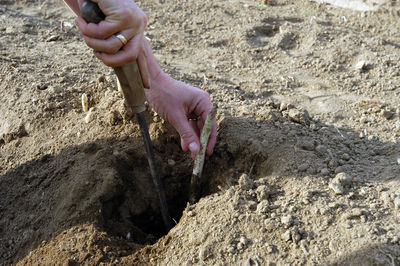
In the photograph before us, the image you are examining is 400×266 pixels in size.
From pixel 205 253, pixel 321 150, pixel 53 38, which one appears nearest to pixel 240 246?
pixel 205 253

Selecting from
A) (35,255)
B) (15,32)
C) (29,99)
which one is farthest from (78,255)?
(15,32)

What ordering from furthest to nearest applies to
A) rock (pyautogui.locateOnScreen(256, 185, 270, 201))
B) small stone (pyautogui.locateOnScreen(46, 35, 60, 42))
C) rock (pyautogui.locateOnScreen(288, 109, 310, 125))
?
small stone (pyautogui.locateOnScreen(46, 35, 60, 42)), rock (pyautogui.locateOnScreen(288, 109, 310, 125)), rock (pyautogui.locateOnScreen(256, 185, 270, 201))

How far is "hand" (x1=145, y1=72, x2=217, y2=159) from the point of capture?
256cm

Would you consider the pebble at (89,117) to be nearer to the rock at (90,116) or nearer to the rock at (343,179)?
the rock at (90,116)

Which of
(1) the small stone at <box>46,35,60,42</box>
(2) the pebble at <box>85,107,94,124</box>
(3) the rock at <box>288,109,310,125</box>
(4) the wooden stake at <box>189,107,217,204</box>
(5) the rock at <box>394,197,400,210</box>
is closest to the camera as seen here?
(5) the rock at <box>394,197,400,210</box>

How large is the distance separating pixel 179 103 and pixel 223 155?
1.43 feet

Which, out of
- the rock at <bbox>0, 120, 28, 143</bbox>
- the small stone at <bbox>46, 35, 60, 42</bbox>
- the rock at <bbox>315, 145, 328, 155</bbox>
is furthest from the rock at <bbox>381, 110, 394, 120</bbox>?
the small stone at <bbox>46, 35, 60, 42</bbox>

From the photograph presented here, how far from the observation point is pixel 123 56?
6.40ft

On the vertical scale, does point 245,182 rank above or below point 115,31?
below

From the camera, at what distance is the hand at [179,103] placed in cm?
256

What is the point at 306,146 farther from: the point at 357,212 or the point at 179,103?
the point at 179,103

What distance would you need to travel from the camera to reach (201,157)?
8.16 feet

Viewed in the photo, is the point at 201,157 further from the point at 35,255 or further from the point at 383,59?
the point at 383,59

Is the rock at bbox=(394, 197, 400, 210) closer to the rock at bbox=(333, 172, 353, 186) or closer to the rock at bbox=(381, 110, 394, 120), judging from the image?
the rock at bbox=(333, 172, 353, 186)
